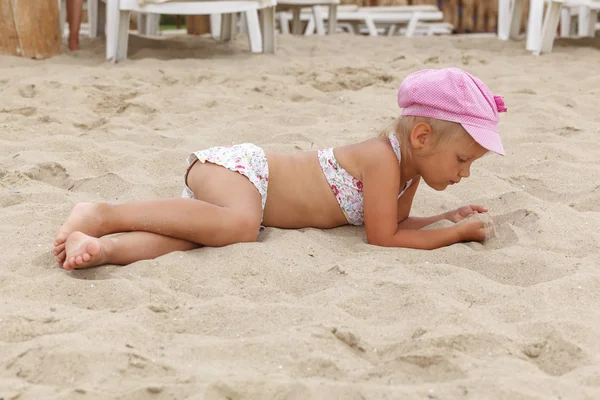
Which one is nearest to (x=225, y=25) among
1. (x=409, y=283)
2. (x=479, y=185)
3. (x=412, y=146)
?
(x=479, y=185)

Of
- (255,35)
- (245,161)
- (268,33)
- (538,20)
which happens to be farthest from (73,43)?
(245,161)

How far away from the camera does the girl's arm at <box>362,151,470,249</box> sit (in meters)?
2.52

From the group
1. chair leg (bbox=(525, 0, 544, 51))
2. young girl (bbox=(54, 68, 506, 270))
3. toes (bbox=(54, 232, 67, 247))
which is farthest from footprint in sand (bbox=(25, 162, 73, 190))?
chair leg (bbox=(525, 0, 544, 51))

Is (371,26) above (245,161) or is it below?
below

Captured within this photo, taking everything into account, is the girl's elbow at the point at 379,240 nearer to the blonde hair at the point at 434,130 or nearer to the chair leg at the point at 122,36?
the blonde hair at the point at 434,130

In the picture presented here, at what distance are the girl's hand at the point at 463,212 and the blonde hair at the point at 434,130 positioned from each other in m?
0.31

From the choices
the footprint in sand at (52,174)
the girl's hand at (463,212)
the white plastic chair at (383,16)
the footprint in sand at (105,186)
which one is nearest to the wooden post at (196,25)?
the white plastic chair at (383,16)

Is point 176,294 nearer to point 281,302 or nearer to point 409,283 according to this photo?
point 281,302

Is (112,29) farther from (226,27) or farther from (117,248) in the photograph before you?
(117,248)

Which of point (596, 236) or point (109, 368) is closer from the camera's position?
point (109, 368)

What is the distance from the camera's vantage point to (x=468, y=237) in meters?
2.55

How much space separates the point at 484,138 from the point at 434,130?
0.16 m

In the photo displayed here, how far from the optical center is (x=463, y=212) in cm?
273

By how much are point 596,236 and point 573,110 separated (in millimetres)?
1963
